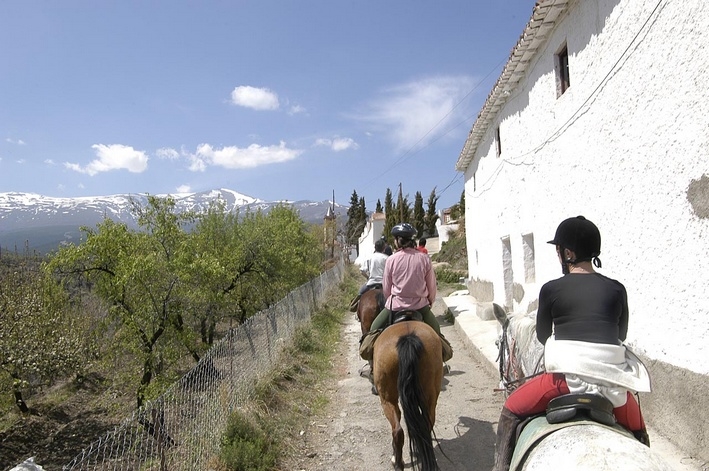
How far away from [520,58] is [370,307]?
17.8 feet

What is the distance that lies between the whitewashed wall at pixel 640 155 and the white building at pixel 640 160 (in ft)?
0.05

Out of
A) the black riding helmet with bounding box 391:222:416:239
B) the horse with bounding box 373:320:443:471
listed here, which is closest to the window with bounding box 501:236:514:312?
the black riding helmet with bounding box 391:222:416:239

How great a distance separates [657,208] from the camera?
486 cm

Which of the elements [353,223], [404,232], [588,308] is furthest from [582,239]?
[353,223]

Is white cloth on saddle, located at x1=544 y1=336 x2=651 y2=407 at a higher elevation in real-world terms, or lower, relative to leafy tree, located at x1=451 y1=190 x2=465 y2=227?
lower

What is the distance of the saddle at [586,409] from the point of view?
2363mm

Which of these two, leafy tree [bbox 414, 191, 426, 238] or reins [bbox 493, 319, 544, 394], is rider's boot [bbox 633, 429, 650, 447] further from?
leafy tree [bbox 414, 191, 426, 238]

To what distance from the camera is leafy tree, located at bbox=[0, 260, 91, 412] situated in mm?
11656

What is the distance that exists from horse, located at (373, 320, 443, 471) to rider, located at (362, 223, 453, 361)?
24.3 inches

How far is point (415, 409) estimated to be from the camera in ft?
13.7

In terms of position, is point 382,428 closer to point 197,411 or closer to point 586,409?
point 197,411

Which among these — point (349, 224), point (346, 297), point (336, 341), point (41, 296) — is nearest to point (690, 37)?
point (336, 341)

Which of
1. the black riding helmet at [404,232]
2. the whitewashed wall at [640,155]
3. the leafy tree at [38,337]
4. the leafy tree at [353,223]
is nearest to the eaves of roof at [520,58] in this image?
the whitewashed wall at [640,155]

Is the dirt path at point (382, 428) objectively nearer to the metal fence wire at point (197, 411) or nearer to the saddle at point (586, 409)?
the metal fence wire at point (197, 411)
